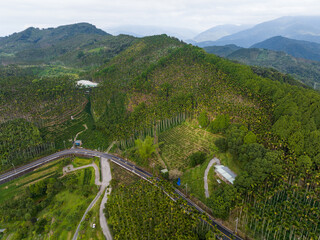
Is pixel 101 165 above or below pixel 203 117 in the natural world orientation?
below

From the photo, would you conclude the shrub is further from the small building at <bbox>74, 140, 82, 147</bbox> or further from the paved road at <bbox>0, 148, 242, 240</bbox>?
the small building at <bbox>74, 140, 82, 147</bbox>

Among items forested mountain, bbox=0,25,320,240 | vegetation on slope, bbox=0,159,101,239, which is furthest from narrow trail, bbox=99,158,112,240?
forested mountain, bbox=0,25,320,240

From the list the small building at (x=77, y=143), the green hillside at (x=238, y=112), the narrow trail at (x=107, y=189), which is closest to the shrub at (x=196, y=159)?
the green hillside at (x=238, y=112)

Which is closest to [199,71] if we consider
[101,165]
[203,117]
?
[203,117]

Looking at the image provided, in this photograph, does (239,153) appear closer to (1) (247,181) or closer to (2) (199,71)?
(1) (247,181)

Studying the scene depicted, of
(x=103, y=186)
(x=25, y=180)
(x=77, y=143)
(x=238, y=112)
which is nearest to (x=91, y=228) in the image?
(x=103, y=186)

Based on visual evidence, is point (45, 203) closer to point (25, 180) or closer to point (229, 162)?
point (25, 180)

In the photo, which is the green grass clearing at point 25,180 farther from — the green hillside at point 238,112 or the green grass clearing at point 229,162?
the green grass clearing at point 229,162
